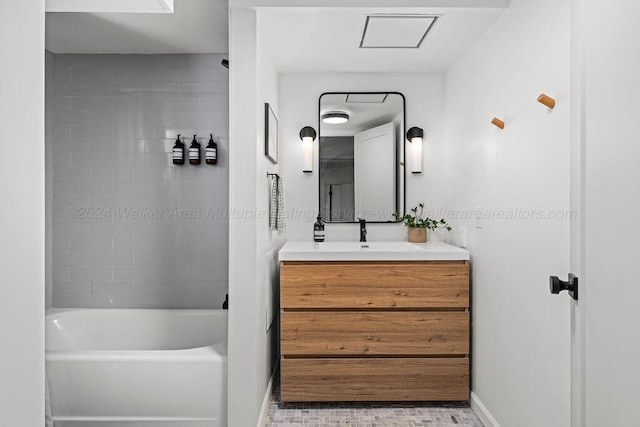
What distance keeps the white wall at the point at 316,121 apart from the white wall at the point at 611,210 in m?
2.00

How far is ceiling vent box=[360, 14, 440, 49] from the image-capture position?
220cm

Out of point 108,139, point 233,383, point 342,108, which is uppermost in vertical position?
point 342,108

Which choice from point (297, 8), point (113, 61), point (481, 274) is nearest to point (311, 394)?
point (481, 274)

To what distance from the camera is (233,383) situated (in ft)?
6.88

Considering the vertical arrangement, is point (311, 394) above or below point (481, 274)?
below

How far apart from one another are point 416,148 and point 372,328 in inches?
55.1

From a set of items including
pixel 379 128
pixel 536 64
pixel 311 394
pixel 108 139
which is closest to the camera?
pixel 536 64

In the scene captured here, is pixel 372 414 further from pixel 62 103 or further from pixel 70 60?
pixel 70 60

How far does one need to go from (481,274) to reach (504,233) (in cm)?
41

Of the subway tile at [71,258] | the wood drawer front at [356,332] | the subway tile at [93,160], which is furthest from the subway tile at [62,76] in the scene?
the wood drawer front at [356,332]

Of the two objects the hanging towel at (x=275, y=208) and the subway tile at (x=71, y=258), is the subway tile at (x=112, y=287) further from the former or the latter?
the hanging towel at (x=275, y=208)

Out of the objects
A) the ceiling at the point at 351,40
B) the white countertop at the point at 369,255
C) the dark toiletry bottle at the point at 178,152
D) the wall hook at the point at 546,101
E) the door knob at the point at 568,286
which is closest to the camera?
the door knob at the point at 568,286

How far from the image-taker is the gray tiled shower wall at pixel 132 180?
2963 mm

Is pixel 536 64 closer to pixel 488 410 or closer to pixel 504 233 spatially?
pixel 504 233
